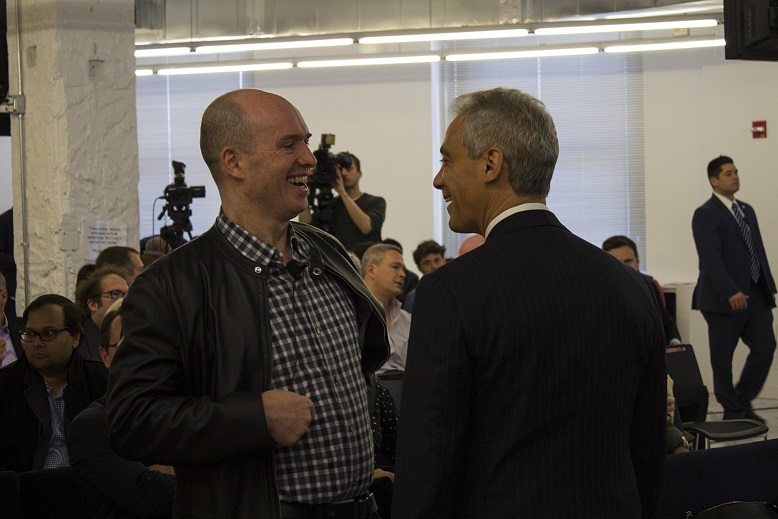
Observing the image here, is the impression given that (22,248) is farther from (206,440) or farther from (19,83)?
(206,440)

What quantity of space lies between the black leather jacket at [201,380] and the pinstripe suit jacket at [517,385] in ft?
0.93

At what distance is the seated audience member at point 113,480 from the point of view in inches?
109

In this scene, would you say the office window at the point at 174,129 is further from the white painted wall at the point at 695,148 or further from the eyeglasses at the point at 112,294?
the eyeglasses at the point at 112,294

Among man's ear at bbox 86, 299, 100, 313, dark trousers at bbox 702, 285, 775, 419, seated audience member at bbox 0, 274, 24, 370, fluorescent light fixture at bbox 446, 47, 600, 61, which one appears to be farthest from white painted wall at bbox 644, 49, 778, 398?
seated audience member at bbox 0, 274, 24, 370

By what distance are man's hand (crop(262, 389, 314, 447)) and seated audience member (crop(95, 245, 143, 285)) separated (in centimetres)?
302

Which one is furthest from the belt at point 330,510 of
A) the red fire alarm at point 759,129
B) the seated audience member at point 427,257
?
the red fire alarm at point 759,129

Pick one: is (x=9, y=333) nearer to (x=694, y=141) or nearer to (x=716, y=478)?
(x=716, y=478)

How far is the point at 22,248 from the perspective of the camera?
481 centimetres

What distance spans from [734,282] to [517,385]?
5.74 metres

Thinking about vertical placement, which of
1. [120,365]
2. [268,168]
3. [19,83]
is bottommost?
[120,365]

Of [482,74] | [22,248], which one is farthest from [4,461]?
[482,74]

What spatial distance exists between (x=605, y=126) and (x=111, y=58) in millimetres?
5488

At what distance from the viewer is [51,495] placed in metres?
2.88

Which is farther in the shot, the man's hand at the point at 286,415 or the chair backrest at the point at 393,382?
the chair backrest at the point at 393,382
